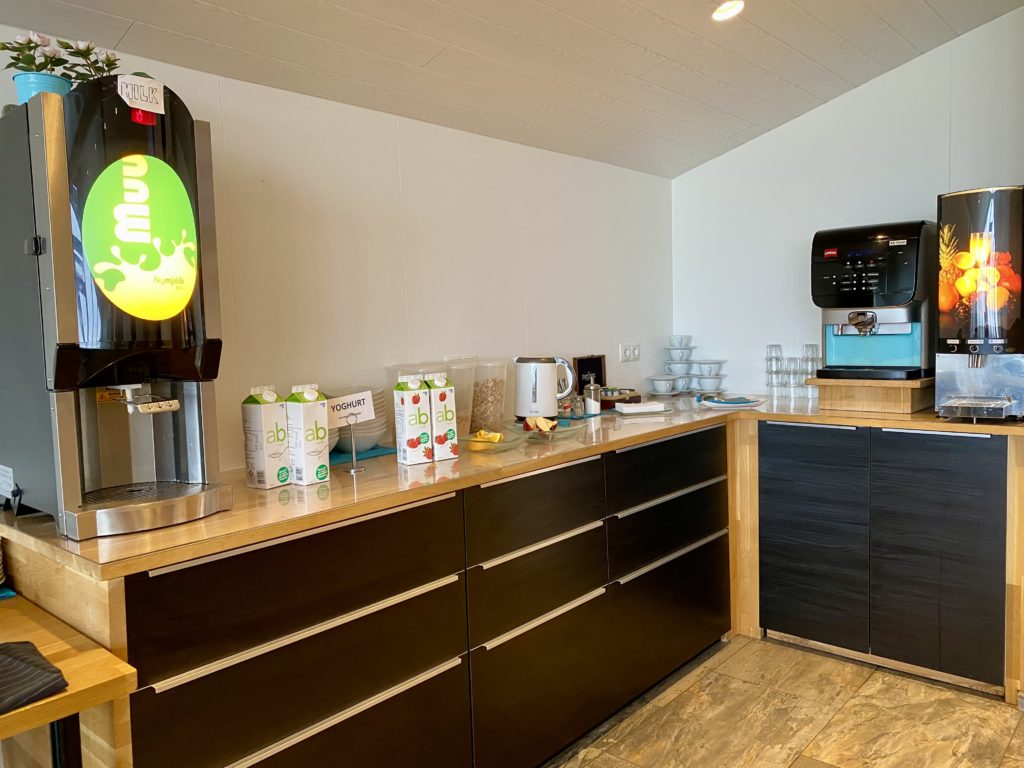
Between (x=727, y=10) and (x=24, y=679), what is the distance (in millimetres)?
2377

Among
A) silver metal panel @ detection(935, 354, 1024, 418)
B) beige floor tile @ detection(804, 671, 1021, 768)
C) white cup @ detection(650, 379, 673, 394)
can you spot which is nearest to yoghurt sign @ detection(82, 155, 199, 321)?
beige floor tile @ detection(804, 671, 1021, 768)

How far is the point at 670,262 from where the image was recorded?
12.1 ft

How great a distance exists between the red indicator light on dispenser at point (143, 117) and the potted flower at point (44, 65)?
0.58 ft

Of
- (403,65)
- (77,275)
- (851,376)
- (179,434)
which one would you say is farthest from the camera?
(851,376)

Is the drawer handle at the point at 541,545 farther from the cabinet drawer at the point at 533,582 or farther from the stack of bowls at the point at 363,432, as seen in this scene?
the stack of bowls at the point at 363,432

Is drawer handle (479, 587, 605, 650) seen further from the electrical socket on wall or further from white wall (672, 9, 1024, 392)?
white wall (672, 9, 1024, 392)

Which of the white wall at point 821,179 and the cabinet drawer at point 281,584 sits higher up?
the white wall at point 821,179

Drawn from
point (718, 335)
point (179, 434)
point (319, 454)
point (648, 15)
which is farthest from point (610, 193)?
point (179, 434)

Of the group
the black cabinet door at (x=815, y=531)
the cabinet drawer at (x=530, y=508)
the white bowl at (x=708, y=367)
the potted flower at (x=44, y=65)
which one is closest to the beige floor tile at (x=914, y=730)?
the black cabinet door at (x=815, y=531)

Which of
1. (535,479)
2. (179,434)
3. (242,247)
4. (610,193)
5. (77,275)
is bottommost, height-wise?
(535,479)

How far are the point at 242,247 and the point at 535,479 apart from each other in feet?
3.34

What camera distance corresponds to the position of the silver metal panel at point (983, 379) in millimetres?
2312

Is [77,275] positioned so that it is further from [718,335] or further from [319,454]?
[718,335]

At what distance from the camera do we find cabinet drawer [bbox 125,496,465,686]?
48.0 inches
